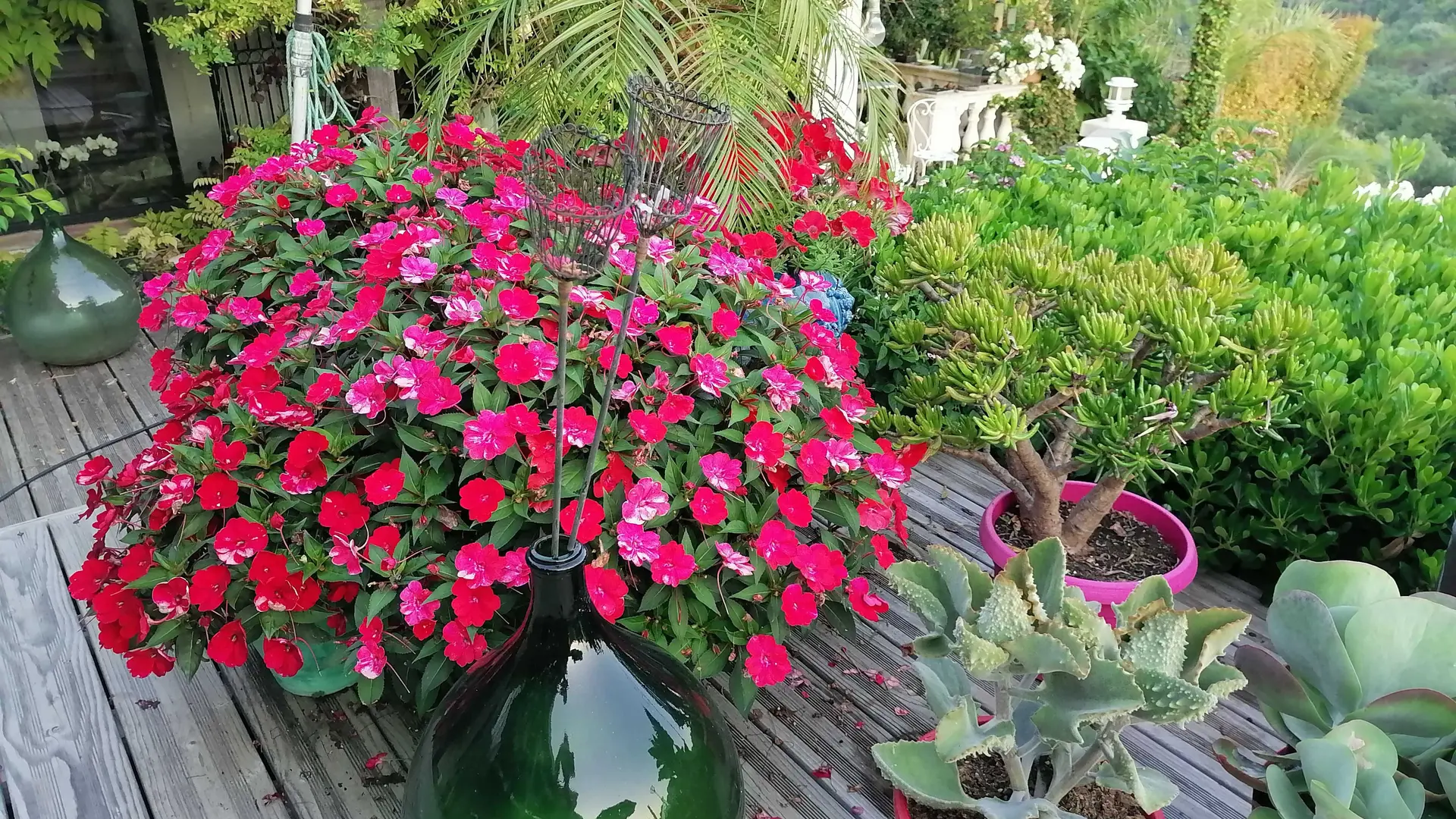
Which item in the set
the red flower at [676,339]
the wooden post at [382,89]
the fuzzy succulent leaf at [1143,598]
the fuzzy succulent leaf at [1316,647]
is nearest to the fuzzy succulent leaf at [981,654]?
the fuzzy succulent leaf at [1143,598]

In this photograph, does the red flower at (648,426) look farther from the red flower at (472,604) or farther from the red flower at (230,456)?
the red flower at (230,456)

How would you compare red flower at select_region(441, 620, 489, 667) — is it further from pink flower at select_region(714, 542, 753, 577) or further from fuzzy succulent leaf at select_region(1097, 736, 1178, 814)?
fuzzy succulent leaf at select_region(1097, 736, 1178, 814)

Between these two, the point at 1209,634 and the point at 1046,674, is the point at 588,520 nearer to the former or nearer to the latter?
the point at 1046,674

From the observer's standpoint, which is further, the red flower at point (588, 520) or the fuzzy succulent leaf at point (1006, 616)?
the red flower at point (588, 520)

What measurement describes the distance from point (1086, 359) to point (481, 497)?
2.87ft

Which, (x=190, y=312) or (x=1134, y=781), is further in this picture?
(x=190, y=312)

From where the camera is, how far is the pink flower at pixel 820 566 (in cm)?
121

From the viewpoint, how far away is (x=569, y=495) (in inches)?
46.8

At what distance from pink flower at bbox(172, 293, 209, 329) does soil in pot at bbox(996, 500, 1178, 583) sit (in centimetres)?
146

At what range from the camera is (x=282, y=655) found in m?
1.19

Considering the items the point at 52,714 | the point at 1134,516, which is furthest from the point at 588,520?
the point at 1134,516

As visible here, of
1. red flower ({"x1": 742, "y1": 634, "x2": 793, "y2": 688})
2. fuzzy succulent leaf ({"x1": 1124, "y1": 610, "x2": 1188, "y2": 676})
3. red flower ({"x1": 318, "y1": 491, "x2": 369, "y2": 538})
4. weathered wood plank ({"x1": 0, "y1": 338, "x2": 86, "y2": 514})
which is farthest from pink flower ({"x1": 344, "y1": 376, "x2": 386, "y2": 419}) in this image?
weathered wood plank ({"x1": 0, "y1": 338, "x2": 86, "y2": 514})

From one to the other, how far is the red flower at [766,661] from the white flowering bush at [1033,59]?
176 inches

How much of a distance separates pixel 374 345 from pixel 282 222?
58 cm
